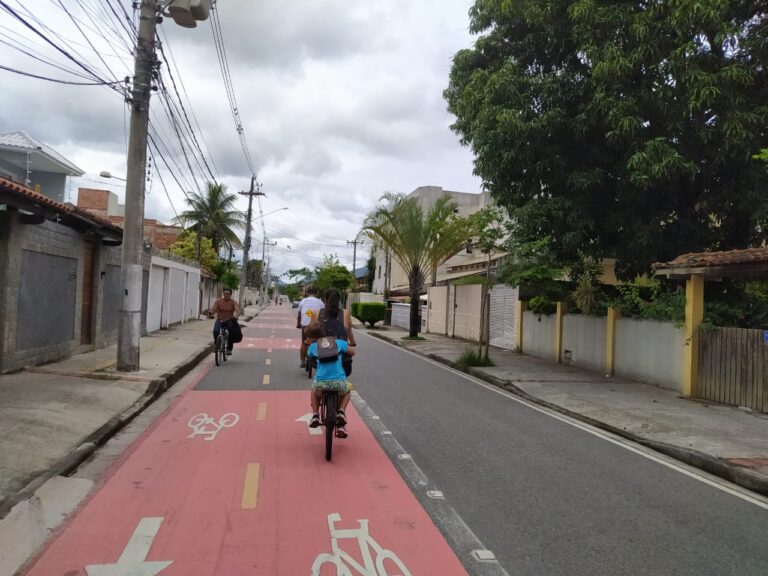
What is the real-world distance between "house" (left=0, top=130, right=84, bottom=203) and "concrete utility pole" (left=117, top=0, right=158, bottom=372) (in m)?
7.94

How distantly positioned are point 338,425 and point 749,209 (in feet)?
36.5

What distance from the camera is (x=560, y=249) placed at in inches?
610

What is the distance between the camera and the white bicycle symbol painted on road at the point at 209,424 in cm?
752

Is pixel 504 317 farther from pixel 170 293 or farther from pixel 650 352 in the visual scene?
pixel 170 293

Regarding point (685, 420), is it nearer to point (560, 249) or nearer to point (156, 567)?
point (560, 249)

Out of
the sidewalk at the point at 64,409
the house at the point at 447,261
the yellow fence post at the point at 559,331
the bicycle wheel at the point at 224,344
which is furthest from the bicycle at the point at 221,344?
the house at the point at 447,261

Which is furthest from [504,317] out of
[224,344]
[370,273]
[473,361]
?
[370,273]

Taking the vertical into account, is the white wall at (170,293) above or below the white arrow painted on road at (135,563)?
above

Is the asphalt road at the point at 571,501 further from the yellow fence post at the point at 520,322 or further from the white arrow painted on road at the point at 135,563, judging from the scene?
the yellow fence post at the point at 520,322

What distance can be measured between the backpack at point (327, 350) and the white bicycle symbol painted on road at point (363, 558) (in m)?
2.34

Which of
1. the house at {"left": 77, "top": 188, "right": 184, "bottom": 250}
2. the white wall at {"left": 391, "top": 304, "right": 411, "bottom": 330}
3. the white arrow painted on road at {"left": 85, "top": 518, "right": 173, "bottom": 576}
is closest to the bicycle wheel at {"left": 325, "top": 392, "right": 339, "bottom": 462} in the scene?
the white arrow painted on road at {"left": 85, "top": 518, "right": 173, "bottom": 576}

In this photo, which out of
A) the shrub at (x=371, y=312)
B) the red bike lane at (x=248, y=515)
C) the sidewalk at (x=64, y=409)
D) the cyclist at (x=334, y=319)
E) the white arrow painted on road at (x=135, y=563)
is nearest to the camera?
the white arrow painted on road at (x=135, y=563)

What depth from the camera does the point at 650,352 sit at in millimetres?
13125

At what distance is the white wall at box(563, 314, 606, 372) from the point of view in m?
15.1
